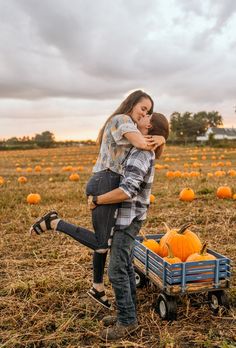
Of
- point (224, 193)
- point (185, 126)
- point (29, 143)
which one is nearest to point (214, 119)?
point (185, 126)

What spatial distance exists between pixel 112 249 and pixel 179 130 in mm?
81617

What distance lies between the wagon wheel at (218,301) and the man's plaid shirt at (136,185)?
1036 millimetres

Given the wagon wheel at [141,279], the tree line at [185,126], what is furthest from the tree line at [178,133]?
the wagon wheel at [141,279]

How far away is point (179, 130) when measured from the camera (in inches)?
Answer: 3270

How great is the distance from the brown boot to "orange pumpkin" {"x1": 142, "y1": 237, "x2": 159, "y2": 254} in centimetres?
95

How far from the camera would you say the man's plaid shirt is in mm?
3020

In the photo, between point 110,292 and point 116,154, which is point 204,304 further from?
point 116,154

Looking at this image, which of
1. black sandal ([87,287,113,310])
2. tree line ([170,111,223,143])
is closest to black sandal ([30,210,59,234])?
black sandal ([87,287,113,310])

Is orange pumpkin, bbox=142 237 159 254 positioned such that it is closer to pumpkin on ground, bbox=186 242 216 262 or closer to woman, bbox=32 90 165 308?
pumpkin on ground, bbox=186 242 216 262

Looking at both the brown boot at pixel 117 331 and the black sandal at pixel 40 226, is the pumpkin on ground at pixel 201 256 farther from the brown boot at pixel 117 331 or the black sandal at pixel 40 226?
the black sandal at pixel 40 226

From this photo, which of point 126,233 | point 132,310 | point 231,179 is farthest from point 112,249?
point 231,179

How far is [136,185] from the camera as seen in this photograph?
3010mm

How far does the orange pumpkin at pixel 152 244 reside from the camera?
3979 mm

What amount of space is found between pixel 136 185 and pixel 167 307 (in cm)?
112
